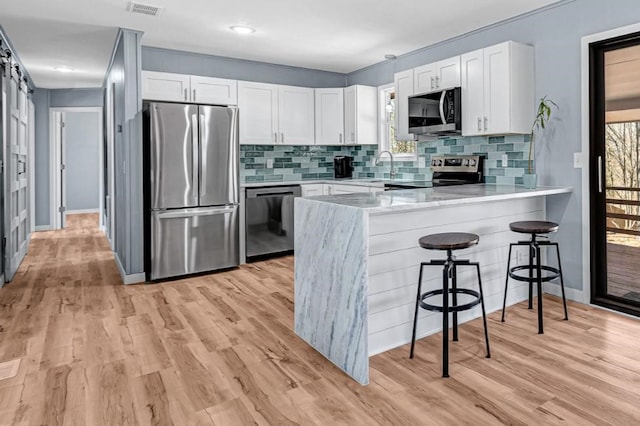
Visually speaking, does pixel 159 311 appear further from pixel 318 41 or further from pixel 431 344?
Answer: pixel 318 41

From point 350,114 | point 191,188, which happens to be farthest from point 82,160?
point 350,114

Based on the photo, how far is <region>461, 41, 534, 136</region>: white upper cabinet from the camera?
370 cm

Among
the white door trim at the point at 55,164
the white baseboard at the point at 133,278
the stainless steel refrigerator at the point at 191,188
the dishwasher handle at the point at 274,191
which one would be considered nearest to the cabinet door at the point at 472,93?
the dishwasher handle at the point at 274,191

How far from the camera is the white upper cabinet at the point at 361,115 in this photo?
561 centimetres

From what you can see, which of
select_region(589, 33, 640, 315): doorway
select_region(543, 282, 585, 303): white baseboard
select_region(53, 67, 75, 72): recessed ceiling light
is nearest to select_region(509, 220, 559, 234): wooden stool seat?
select_region(589, 33, 640, 315): doorway

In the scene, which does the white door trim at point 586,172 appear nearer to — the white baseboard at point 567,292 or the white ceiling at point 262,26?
the white baseboard at point 567,292

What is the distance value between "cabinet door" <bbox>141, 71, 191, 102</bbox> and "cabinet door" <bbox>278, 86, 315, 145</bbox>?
3.95 feet

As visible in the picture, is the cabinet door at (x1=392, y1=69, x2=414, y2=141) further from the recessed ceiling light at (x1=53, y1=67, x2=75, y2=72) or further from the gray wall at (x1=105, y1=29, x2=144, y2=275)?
the recessed ceiling light at (x1=53, y1=67, x2=75, y2=72)

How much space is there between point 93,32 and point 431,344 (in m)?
4.22

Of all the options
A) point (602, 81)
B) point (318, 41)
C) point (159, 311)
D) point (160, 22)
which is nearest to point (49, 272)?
point (159, 311)

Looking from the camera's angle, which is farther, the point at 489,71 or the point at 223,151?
the point at 223,151

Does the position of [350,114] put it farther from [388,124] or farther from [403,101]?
[403,101]

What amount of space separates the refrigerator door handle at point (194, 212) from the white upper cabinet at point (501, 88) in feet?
8.49

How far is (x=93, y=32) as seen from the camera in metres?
4.33
